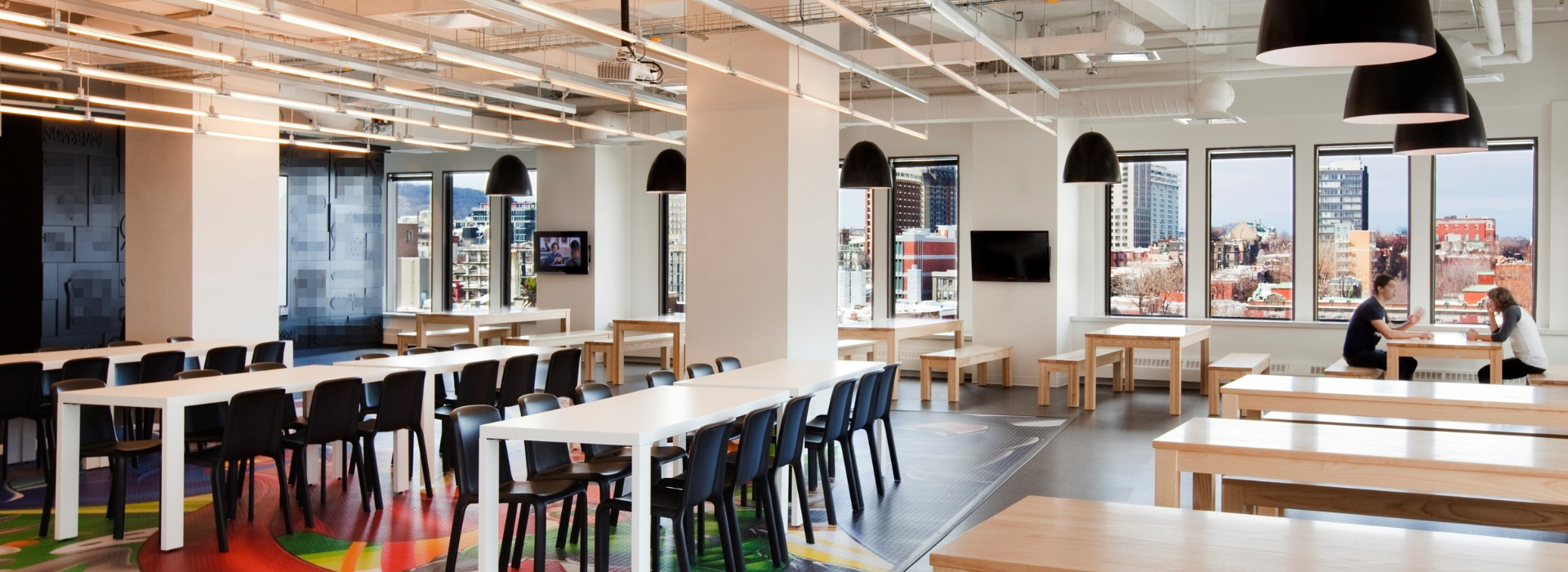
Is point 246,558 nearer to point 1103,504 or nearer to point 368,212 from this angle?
point 1103,504

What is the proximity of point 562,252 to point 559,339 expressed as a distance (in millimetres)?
2036

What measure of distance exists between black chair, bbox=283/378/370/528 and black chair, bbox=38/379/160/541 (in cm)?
71

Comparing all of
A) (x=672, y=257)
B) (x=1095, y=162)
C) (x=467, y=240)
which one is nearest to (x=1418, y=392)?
(x=1095, y=162)

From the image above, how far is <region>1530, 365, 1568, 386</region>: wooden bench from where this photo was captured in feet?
29.3

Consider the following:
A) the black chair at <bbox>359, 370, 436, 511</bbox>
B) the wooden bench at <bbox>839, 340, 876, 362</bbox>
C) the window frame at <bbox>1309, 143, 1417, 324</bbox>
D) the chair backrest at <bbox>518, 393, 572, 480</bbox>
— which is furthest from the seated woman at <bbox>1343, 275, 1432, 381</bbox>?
the black chair at <bbox>359, 370, 436, 511</bbox>

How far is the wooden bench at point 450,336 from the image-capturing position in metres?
13.3

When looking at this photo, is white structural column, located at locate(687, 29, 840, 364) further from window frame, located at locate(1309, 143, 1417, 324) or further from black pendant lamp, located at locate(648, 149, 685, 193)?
window frame, located at locate(1309, 143, 1417, 324)

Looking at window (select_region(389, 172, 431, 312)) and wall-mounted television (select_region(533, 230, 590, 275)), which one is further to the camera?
window (select_region(389, 172, 431, 312))

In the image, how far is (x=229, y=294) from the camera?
1045 centimetres

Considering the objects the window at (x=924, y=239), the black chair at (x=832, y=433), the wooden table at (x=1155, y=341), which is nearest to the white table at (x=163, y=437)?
the black chair at (x=832, y=433)

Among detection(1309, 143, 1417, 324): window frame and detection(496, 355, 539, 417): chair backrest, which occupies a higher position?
detection(1309, 143, 1417, 324): window frame

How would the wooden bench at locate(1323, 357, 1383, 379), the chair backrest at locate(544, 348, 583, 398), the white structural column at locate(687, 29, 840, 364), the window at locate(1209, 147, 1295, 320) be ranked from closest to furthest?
the chair backrest at locate(544, 348, 583, 398)
the white structural column at locate(687, 29, 840, 364)
the wooden bench at locate(1323, 357, 1383, 379)
the window at locate(1209, 147, 1295, 320)

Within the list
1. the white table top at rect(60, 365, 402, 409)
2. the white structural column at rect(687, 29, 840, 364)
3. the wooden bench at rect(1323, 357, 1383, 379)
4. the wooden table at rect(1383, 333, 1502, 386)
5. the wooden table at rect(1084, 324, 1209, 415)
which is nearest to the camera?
the white table top at rect(60, 365, 402, 409)

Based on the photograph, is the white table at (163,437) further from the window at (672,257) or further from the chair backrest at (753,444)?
the window at (672,257)
